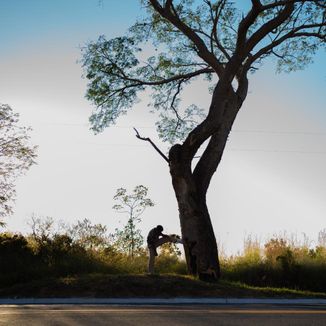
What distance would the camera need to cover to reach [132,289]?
43.1 ft

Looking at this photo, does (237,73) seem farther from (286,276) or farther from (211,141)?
(286,276)

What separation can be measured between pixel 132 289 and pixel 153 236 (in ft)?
11.3

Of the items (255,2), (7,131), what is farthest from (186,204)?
(7,131)

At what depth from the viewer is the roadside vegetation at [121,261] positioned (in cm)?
1758

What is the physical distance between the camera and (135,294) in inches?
509

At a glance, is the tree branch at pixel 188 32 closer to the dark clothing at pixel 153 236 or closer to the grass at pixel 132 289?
the dark clothing at pixel 153 236

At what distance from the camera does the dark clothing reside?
1636 centimetres

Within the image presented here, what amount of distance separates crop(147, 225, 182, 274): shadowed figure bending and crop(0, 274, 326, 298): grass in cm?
221

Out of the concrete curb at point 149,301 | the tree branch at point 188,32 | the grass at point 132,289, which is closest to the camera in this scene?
the concrete curb at point 149,301

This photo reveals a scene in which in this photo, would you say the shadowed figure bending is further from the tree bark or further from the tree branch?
the tree branch

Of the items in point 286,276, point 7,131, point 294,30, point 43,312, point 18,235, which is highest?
point 294,30

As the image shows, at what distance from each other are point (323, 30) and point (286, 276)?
10.3 m

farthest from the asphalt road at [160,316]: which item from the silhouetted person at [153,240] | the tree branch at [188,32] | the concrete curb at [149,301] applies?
the tree branch at [188,32]

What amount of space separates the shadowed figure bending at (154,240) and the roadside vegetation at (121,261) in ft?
3.60
